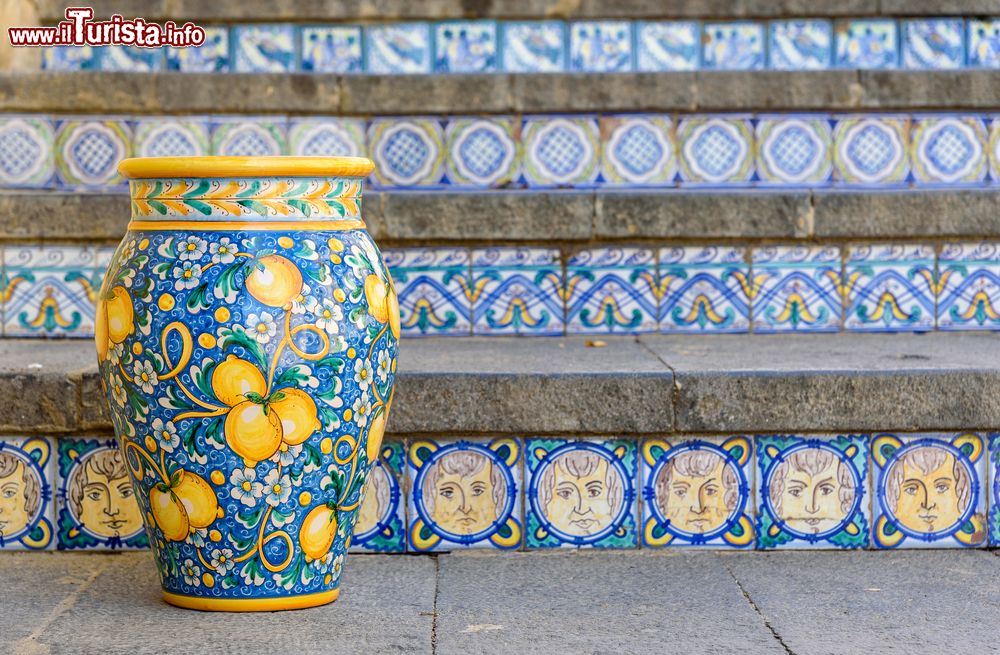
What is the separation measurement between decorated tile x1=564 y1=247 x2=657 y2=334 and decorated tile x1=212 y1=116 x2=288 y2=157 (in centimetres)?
93

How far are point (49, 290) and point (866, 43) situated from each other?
264 cm

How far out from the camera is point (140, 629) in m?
2.15

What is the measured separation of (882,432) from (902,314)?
2.67 feet

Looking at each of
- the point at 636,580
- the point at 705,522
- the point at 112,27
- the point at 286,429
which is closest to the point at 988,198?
the point at 705,522

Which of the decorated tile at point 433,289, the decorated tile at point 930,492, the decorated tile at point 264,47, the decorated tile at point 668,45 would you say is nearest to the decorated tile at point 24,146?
the decorated tile at point 264,47

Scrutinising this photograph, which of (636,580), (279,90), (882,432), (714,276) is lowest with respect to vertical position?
(636,580)

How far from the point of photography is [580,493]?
2.67 meters

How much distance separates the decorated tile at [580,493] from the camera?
266 centimetres

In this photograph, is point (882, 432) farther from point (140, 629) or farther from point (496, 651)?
point (140, 629)

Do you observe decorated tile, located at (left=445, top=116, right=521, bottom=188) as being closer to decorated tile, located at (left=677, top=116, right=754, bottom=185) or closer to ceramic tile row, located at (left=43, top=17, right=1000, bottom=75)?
decorated tile, located at (left=677, top=116, right=754, bottom=185)

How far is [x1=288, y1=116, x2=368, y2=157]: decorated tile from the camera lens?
11.9ft

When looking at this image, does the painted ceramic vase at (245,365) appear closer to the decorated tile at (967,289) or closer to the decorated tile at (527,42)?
the decorated tile at (967,289)

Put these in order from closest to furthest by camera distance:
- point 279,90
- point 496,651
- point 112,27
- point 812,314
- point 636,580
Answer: point 496,651 → point 636,580 → point 812,314 → point 279,90 → point 112,27

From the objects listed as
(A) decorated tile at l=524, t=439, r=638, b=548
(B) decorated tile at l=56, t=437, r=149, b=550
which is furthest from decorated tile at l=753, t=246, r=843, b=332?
(B) decorated tile at l=56, t=437, r=149, b=550
